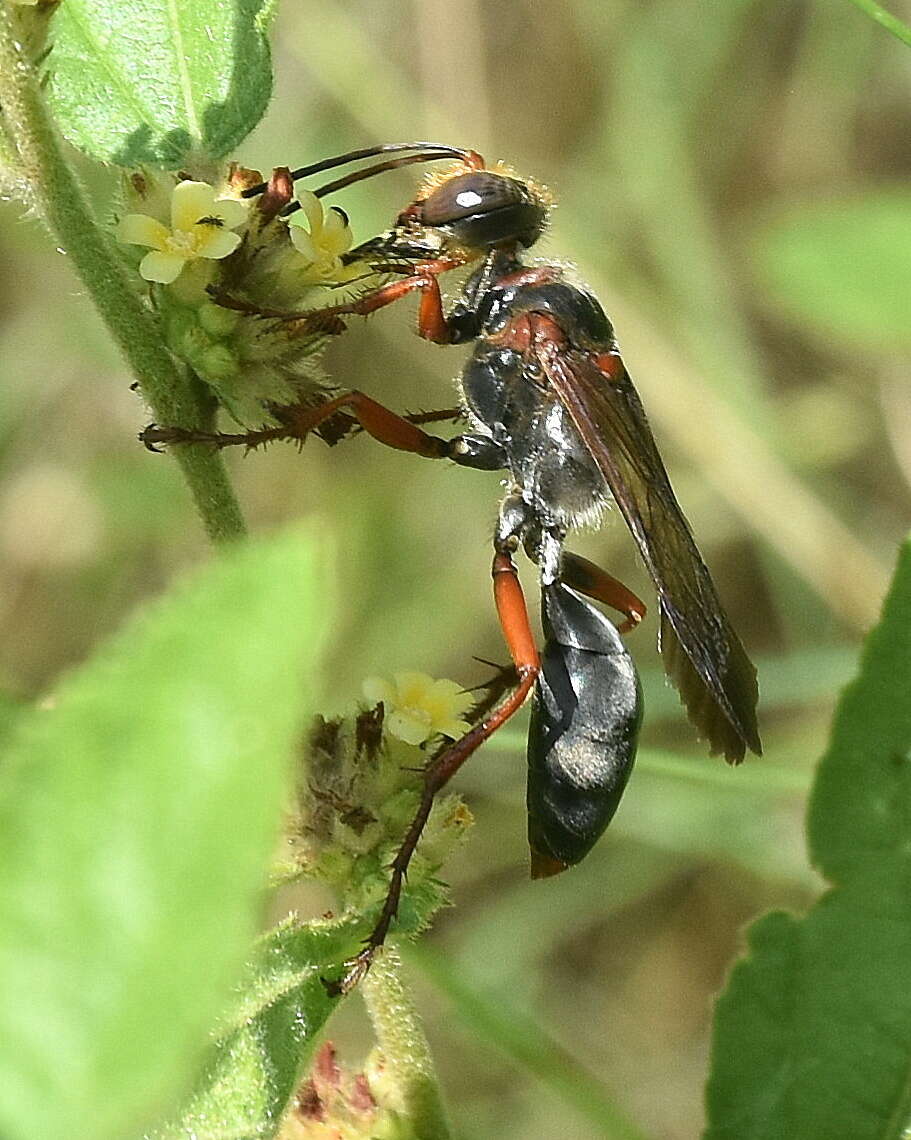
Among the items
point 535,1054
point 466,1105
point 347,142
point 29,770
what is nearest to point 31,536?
point 347,142

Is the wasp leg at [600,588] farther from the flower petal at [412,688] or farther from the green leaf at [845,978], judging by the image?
the green leaf at [845,978]

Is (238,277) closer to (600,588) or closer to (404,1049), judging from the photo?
(600,588)

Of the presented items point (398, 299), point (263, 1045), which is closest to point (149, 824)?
point (263, 1045)

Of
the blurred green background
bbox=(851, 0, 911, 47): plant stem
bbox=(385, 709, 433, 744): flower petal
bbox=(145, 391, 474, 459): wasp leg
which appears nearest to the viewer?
bbox=(145, 391, 474, 459): wasp leg

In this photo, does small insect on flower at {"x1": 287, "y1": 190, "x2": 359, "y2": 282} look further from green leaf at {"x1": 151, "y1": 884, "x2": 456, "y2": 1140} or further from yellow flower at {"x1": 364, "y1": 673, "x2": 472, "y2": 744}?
green leaf at {"x1": 151, "y1": 884, "x2": 456, "y2": 1140}

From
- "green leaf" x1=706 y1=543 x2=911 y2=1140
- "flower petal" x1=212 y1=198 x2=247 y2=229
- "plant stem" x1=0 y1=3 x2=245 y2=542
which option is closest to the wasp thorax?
"flower petal" x1=212 y1=198 x2=247 y2=229

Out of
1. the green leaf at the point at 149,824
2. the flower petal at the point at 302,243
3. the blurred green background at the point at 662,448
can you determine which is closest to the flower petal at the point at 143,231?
the flower petal at the point at 302,243
